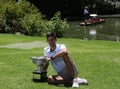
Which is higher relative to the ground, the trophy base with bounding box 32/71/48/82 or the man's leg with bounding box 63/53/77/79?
the man's leg with bounding box 63/53/77/79

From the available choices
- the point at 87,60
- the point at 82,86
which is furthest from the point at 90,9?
the point at 82,86

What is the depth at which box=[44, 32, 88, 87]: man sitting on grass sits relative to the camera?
10.4 metres

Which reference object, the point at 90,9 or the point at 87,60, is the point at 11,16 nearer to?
the point at 87,60

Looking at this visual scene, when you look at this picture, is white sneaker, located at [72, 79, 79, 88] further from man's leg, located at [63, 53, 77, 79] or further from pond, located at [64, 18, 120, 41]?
pond, located at [64, 18, 120, 41]

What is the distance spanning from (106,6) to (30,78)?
199 ft

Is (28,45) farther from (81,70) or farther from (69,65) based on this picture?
(69,65)

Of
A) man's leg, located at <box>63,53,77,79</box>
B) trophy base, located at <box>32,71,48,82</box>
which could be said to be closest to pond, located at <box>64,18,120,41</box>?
trophy base, located at <box>32,71,48,82</box>

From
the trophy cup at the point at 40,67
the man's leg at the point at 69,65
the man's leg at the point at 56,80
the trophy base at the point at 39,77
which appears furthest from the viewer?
the trophy base at the point at 39,77

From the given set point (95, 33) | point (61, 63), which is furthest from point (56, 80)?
point (95, 33)

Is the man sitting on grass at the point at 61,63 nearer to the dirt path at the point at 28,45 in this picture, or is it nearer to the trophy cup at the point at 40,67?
the trophy cup at the point at 40,67

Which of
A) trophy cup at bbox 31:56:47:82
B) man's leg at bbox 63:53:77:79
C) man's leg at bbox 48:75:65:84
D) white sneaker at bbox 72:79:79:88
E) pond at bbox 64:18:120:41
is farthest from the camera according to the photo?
pond at bbox 64:18:120:41

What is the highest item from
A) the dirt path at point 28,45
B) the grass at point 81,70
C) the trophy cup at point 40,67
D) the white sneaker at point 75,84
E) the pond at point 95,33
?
the trophy cup at point 40,67

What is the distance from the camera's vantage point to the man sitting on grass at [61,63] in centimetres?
1041

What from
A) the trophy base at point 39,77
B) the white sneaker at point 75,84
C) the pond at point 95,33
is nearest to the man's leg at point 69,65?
the white sneaker at point 75,84
